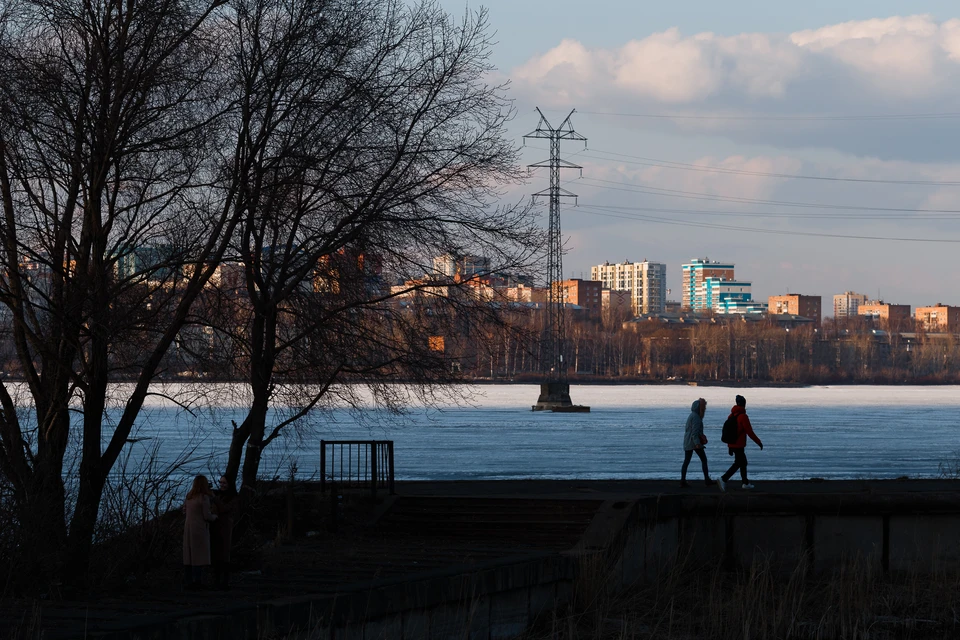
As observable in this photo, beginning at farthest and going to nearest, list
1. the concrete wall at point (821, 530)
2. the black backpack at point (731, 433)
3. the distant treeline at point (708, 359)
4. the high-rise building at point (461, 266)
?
the distant treeline at point (708, 359) → the black backpack at point (731, 433) → the concrete wall at point (821, 530) → the high-rise building at point (461, 266)

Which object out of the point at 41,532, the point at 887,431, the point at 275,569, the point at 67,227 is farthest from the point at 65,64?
the point at 887,431

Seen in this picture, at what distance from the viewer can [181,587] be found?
13.5 m

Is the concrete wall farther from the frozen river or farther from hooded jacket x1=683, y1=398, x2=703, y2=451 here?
the frozen river

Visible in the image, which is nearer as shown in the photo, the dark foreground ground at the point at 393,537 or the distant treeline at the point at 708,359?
the dark foreground ground at the point at 393,537

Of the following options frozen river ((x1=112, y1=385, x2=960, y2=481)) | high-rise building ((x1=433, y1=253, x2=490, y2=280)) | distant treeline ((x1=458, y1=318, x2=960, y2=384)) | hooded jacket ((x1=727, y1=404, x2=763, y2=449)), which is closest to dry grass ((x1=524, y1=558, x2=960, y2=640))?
hooded jacket ((x1=727, y1=404, x2=763, y2=449))

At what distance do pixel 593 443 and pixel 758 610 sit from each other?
36.9 metres

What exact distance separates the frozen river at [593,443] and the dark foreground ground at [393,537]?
141 cm

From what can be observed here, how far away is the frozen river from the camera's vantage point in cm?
3431

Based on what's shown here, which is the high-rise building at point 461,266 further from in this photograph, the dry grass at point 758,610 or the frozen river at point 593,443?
the dry grass at point 758,610

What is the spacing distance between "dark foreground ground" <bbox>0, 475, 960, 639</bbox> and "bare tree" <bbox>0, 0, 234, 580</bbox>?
77.9 inches

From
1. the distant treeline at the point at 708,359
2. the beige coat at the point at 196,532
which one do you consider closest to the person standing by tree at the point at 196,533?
the beige coat at the point at 196,532

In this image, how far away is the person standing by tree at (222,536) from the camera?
1323cm

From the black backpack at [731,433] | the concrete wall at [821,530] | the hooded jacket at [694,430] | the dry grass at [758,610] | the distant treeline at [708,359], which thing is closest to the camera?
the dry grass at [758,610]

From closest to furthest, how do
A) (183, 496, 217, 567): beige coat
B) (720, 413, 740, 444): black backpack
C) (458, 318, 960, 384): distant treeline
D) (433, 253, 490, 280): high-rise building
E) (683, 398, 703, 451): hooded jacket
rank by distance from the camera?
1. (183, 496, 217, 567): beige coat
2. (433, 253, 490, 280): high-rise building
3. (720, 413, 740, 444): black backpack
4. (683, 398, 703, 451): hooded jacket
5. (458, 318, 960, 384): distant treeline
